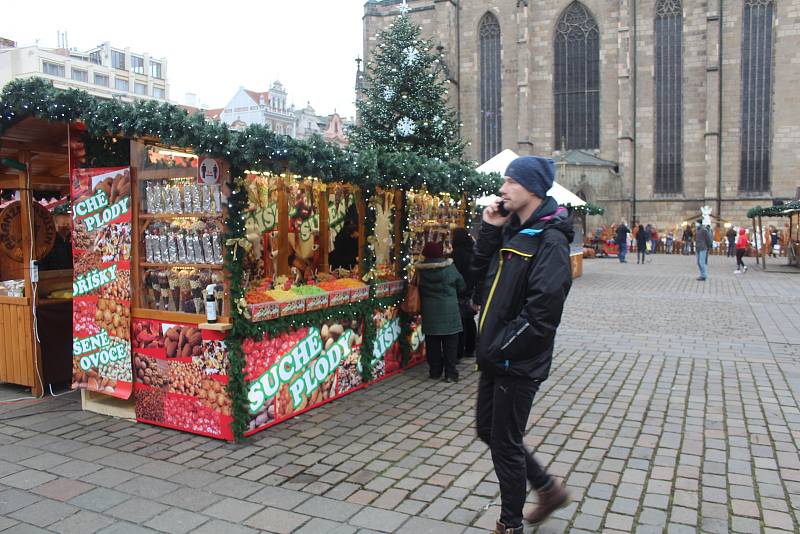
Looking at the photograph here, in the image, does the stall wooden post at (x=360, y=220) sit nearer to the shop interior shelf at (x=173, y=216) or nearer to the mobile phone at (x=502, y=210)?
the shop interior shelf at (x=173, y=216)

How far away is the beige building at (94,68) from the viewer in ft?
247

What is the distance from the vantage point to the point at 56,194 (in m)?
8.01

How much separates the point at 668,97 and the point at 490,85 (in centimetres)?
1109

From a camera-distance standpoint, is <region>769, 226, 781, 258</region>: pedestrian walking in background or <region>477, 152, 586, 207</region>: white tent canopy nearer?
<region>477, 152, 586, 207</region>: white tent canopy

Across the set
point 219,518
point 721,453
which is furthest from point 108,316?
point 721,453

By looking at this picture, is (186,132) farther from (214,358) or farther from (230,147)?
(214,358)

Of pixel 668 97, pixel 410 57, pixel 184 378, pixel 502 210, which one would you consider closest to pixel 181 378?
pixel 184 378

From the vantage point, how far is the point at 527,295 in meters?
3.28

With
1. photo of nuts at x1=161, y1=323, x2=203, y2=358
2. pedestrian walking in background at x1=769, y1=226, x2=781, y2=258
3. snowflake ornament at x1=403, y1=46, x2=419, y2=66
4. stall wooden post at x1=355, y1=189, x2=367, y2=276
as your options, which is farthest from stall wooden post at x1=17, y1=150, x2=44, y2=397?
pedestrian walking in background at x1=769, y1=226, x2=781, y2=258

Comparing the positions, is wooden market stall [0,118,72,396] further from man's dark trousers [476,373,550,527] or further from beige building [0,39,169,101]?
beige building [0,39,169,101]

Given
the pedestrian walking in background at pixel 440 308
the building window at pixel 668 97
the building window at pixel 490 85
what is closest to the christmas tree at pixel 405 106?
the pedestrian walking in background at pixel 440 308

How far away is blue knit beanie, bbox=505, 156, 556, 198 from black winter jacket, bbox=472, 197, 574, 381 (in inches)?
3.2

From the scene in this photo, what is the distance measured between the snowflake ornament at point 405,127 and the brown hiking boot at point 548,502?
53.0ft

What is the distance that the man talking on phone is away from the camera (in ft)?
10.5
